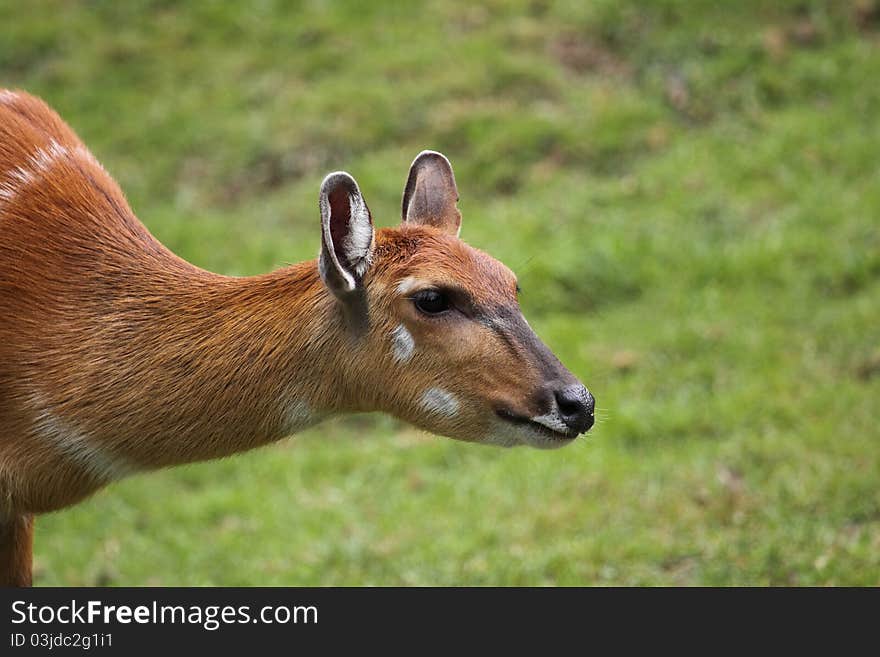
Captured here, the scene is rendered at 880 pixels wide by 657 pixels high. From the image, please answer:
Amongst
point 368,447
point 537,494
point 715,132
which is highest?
point 715,132

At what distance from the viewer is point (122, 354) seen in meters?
4.64

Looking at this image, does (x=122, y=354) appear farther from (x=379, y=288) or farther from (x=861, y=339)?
(x=861, y=339)

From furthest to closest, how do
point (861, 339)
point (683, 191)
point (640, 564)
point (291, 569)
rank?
point (683, 191)
point (861, 339)
point (291, 569)
point (640, 564)

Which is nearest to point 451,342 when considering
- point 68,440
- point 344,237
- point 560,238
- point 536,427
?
point 536,427

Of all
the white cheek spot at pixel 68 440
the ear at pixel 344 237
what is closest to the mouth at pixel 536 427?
the ear at pixel 344 237

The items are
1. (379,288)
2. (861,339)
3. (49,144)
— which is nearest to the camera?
(379,288)

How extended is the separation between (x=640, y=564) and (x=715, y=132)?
5042 mm

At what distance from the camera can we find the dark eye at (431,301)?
439 cm

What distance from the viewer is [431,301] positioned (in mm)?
4410

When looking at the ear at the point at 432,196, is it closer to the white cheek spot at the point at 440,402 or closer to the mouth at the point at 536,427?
the white cheek spot at the point at 440,402

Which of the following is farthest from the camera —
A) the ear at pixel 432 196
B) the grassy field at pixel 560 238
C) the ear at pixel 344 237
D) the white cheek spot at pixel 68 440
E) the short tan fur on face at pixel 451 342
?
the grassy field at pixel 560 238

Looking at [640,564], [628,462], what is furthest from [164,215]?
[640,564]

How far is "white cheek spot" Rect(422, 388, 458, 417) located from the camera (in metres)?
4.45

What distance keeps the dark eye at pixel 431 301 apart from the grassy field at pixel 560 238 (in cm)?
279
